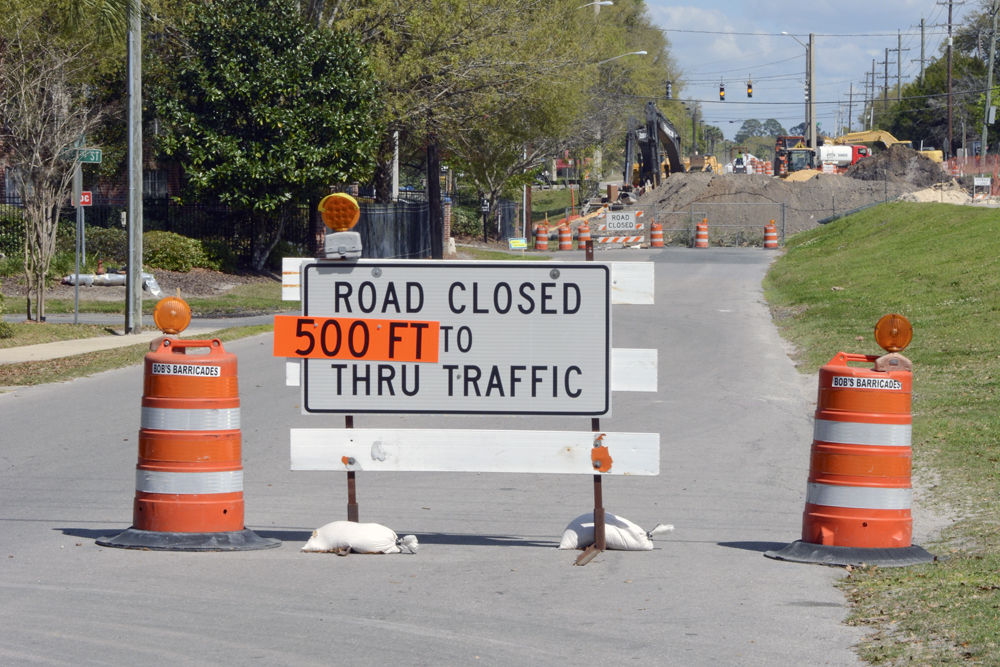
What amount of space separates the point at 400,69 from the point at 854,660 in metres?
30.4

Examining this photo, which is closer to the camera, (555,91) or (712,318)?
(712,318)

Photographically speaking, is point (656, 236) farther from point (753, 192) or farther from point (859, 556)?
point (859, 556)

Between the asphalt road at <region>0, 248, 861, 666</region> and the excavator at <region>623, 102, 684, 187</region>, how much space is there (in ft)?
176

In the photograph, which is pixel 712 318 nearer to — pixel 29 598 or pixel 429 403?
pixel 429 403

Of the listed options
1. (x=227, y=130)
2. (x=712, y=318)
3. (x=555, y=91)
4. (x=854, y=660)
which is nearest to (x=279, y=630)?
(x=854, y=660)

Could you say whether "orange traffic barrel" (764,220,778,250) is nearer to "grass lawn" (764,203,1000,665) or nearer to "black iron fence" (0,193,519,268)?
"grass lawn" (764,203,1000,665)

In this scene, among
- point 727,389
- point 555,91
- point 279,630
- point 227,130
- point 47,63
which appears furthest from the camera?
point 555,91

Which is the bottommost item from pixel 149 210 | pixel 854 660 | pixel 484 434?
pixel 854 660

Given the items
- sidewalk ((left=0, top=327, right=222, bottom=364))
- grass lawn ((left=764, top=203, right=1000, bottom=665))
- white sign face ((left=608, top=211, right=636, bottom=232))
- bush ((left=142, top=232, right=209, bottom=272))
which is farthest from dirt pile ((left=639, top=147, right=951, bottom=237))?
sidewalk ((left=0, top=327, right=222, bottom=364))

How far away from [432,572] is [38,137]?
17.3m

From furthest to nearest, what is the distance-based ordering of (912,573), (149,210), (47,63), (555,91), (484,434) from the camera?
(555,91) → (149,210) → (47,63) → (484,434) → (912,573)

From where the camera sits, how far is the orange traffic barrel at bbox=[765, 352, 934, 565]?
6801 millimetres

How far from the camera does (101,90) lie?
34344 millimetres

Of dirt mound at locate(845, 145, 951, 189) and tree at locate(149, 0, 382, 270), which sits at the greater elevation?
dirt mound at locate(845, 145, 951, 189)
